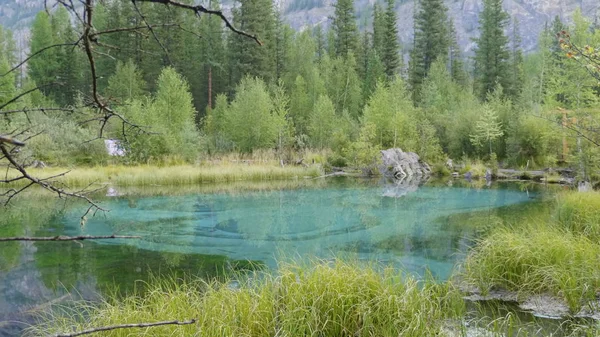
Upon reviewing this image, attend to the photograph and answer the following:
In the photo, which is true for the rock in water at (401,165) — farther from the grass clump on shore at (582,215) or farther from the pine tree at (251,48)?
the grass clump on shore at (582,215)

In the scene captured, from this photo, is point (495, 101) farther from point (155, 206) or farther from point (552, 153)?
point (155, 206)

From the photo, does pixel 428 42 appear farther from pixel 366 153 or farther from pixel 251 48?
pixel 366 153

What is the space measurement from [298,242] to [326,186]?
880 centimetres

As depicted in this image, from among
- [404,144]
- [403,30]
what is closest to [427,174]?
[404,144]

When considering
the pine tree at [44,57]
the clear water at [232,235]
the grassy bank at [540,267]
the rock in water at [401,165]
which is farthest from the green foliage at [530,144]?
the pine tree at [44,57]

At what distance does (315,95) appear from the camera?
30.9 m

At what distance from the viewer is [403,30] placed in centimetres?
10681

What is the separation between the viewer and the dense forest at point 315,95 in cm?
1938

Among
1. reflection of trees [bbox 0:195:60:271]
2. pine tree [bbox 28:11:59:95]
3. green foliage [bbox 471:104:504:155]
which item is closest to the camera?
reflection of trees [bbox 0:195:60:271]

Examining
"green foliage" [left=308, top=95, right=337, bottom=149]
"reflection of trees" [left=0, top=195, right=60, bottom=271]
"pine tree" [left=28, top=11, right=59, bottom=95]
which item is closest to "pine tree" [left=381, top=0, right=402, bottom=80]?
"green foliage" [left=308, top=95, right=337, bottom=149]

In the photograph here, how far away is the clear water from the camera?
229 inches

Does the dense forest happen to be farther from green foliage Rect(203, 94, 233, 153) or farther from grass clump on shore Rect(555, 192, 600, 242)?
grass clump on shore Rect(555, 192, 600, 242)

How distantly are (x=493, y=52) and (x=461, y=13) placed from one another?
281 ft

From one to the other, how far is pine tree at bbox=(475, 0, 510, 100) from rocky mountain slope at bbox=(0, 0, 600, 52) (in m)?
49.1
